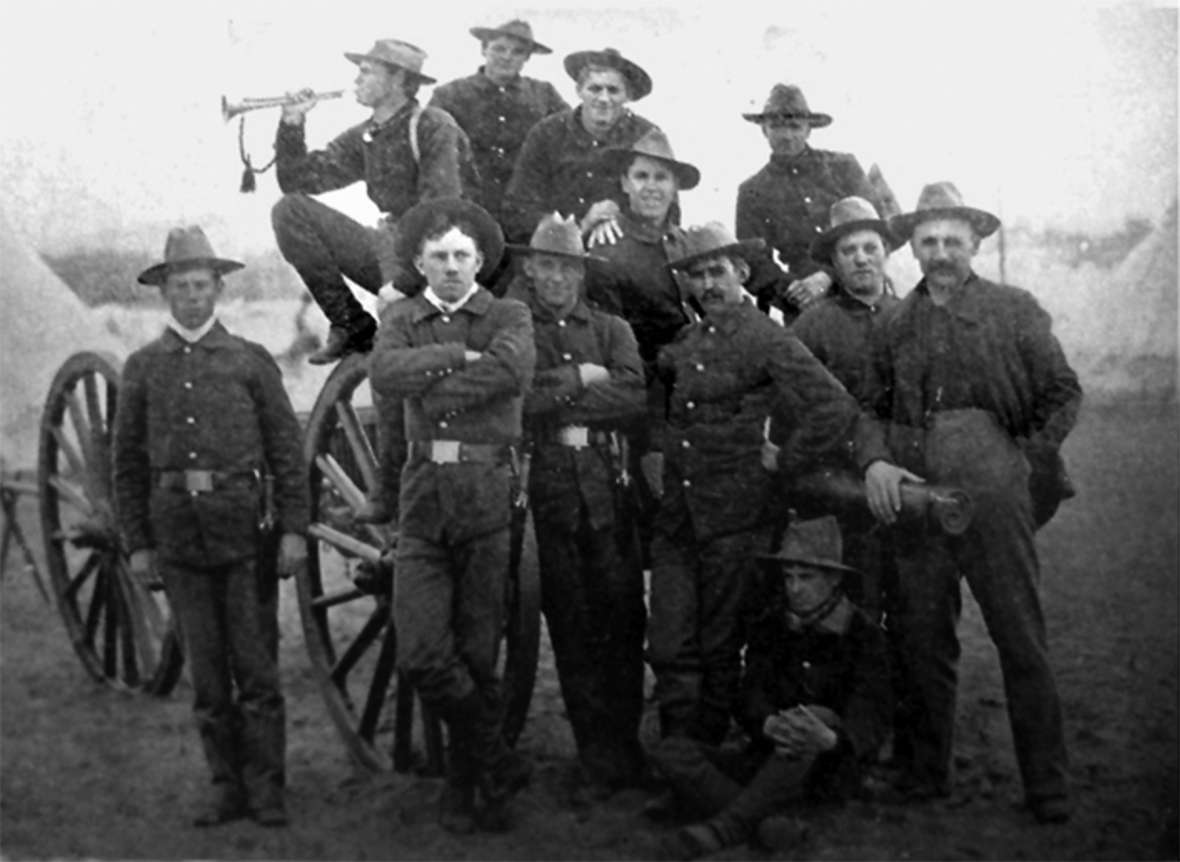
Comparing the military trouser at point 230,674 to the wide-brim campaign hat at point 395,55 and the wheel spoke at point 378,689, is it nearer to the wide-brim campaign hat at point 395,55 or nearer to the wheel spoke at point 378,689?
the wheel spoke at point 378,689

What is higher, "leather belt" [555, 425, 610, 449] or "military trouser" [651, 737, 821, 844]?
"leather belt" [555, 425, 610, 449]

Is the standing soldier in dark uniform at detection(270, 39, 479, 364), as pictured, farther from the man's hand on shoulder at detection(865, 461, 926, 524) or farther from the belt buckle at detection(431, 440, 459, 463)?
the man's hand on shoulder at detection(865, 461, 926, 524)

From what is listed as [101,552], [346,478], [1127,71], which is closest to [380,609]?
[346,478]

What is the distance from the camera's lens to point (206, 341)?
496cm

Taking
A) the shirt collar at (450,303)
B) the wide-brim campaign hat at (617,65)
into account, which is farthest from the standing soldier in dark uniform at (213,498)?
the wide-brim campaign hat at (617,65)

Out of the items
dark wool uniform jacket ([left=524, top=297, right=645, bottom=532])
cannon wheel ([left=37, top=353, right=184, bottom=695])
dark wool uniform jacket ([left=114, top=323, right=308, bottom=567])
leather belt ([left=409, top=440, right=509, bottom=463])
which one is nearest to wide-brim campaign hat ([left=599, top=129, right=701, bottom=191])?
dark wool uniform jacket ([left=524, top=297, right=645, bottom=532])

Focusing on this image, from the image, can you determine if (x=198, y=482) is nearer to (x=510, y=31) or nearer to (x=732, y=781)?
(x=510, y=31)

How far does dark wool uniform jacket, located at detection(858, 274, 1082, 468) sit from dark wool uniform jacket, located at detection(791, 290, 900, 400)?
0.44ft

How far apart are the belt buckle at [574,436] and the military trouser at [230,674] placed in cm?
108

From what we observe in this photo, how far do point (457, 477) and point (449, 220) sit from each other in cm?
79

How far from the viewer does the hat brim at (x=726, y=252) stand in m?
5.01

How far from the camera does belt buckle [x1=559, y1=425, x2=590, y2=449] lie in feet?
16.5

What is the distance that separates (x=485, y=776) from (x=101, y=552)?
5.79 feet

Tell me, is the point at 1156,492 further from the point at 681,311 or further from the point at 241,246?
the point at 241,246
